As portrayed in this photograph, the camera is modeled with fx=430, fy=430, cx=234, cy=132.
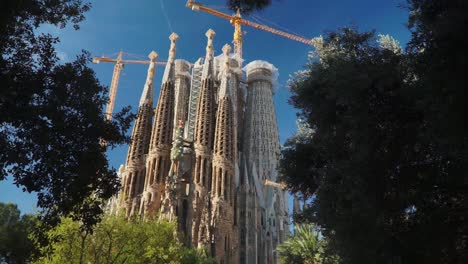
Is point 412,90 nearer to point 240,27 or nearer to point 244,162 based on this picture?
point 244,162

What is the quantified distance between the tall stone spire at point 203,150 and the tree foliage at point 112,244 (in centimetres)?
1317

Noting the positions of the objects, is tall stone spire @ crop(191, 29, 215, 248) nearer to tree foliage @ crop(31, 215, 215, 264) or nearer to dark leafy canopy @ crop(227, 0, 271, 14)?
tree foliage @ crop(31, 215, 215, 264)

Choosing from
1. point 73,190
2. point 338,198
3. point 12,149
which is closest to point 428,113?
point 338,198

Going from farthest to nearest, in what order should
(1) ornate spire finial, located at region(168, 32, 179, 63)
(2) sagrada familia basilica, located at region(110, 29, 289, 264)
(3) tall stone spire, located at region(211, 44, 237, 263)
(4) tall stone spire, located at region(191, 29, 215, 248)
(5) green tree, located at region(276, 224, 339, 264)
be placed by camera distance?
(1) ornate spire finial, located at region(168, 32, 179, 63) < (2) sagrada familia basilica, located at region(110, 29, 289, 264) < (3) tall stone spire, located at region(211, 44, 237, 263) < (4) tall stone spire, located at region(191, 29, 215, 248) < (5) green tree, located at region(276, 224, 339, 264)

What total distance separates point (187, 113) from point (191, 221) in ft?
54.6

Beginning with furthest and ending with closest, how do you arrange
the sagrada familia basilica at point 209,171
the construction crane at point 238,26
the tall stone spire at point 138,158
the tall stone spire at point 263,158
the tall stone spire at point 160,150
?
1. the construction crane at point 238,26
2. the tall stone spire at point 263,158
3. the tall stone spire at point 138,158
4. the tall stone spire at point 160,150
5. the sagrada familia basilica at point 209,171

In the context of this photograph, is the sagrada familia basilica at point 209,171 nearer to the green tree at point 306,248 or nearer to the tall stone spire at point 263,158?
the tall stone spire at point 263,158

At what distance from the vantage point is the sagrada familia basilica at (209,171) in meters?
29.8

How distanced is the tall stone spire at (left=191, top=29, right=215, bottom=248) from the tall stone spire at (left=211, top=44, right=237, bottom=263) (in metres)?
0.58

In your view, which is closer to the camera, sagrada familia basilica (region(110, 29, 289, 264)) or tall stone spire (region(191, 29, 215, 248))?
tall stone spire (region(191, 29, 215, 248))

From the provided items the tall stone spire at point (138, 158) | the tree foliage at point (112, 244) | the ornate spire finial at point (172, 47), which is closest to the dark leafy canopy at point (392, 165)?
the tree foliage at point (112, 244)

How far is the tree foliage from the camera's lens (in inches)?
507

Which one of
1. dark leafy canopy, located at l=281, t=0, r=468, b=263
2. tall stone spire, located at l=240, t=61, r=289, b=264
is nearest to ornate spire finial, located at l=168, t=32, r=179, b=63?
tall stone spire, located at l=240, t=61, r=289, b=264

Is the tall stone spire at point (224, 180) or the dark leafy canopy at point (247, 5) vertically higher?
the tall stone spire at point (224, 180)
